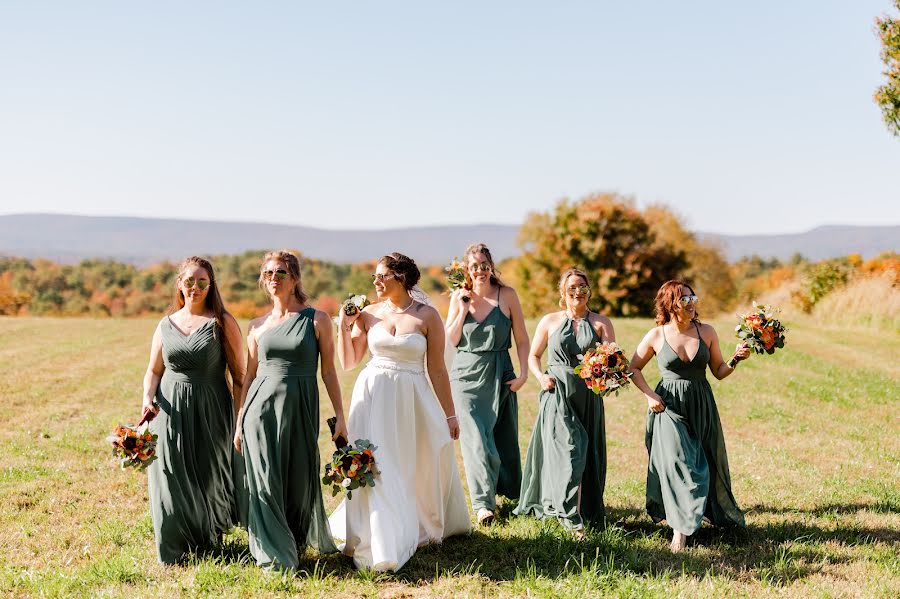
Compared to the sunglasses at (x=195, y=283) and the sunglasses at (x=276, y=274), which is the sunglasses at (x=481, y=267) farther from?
the sunglasses at (x=195, y=283)

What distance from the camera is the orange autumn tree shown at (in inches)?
1634

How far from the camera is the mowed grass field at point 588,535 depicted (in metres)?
6.00

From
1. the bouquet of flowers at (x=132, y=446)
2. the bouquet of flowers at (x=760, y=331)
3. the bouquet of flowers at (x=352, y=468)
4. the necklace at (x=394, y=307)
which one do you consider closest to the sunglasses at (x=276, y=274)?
the necklace at (x=394, y=307)

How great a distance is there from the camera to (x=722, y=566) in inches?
255

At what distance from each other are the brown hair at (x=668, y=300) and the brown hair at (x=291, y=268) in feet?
10.2

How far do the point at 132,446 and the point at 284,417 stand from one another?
1.15 metres

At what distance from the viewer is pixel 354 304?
22.4ft

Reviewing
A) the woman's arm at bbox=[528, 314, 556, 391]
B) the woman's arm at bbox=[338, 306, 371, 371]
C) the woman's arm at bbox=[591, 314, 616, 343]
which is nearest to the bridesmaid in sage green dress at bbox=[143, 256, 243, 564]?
the woman's arm at bbox=[338, 306, 371, 371]

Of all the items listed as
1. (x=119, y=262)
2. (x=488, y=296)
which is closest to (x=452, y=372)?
(x=488, y=296)

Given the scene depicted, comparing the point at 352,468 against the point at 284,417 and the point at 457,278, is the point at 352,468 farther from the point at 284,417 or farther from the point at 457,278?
the point at 457,278

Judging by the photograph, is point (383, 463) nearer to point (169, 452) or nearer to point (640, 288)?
point (169, 452)

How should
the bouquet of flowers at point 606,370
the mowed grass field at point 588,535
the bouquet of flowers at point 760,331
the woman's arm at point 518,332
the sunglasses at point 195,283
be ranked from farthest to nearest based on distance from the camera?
the woman's arm at point 518,332, the bouquet of flowers at point 760,331, the bouquet of flowers at point 606,370, the sunglasses at point 195,283, the mowed grass field at point 588,535

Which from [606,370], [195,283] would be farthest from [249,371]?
[606,370]

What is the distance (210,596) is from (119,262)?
4884 centimetres
